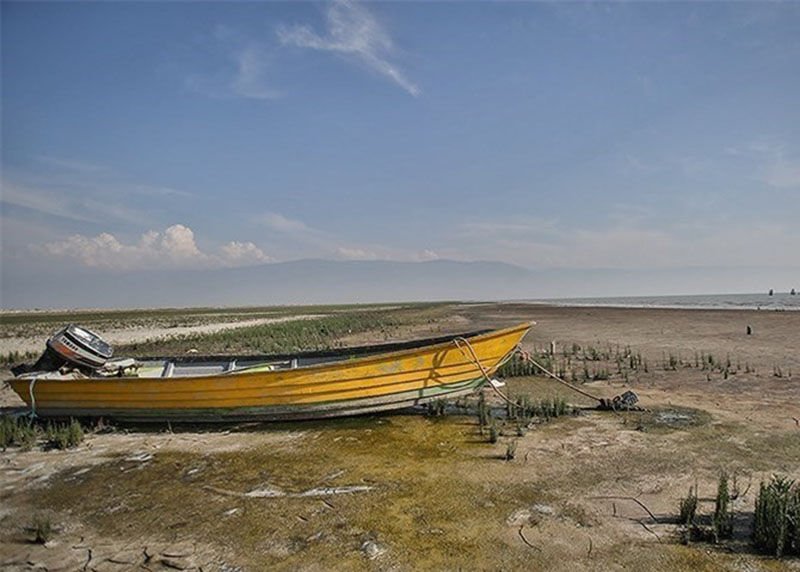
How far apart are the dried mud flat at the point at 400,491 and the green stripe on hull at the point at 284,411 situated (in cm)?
A: 29

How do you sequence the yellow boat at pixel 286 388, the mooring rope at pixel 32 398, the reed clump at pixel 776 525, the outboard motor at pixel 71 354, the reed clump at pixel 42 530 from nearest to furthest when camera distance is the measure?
1. the reed clump at pixel 776 525
2. the reed clump at pixel 42 530
3. the yellow boat at pixel 286 388
4. the mooring rope at pixel 32 398
5. the outboard motor at pixel 71 354

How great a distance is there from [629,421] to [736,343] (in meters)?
15.8

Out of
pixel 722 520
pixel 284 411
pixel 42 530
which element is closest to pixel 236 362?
pixel 284 411

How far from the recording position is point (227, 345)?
25938 mm

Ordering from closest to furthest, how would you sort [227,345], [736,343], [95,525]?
1. [95,525]
2. [736,343]
3. [227,345]

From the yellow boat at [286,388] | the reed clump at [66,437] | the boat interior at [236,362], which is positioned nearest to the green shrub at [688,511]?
the yellow boat at [286,388]

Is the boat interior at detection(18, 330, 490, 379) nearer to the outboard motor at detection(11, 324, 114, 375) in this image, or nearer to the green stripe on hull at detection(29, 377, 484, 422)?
the outboard motor at detection(11, 324, 114, 375)

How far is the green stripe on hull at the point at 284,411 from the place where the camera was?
9.84 m

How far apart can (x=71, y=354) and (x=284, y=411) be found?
539 centimetres

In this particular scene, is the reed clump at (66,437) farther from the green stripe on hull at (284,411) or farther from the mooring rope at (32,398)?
the mooring rope at (32,398)

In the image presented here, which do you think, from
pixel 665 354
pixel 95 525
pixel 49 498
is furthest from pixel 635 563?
pixel 665 354

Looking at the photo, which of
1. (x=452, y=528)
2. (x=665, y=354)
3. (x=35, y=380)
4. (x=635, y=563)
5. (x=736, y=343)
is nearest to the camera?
(x=635, y=563)

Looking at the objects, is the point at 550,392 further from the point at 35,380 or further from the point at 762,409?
the point at 35,380

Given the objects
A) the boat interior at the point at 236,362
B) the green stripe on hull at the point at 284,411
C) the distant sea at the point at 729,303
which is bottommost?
the green stripe on hull at the point at 284,411
